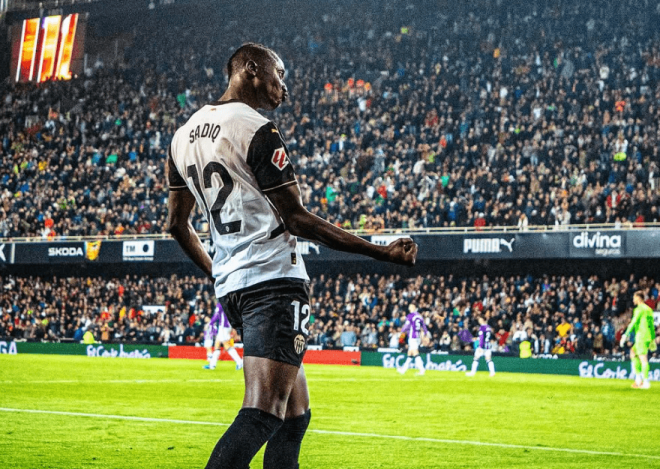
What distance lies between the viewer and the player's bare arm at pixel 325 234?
14.4 feet

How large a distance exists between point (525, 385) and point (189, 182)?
19203 mm

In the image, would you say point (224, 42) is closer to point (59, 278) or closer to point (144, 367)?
point (59, 278)

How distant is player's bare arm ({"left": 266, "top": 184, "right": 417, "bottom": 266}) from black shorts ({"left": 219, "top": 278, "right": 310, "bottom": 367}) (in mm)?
277

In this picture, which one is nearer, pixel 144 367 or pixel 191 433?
pixel 191 433

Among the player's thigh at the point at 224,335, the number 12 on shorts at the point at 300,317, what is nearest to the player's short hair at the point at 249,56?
the number 12 on shorts at the point at 300,317

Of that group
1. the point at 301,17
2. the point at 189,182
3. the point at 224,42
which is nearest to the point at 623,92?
the point at 301,17

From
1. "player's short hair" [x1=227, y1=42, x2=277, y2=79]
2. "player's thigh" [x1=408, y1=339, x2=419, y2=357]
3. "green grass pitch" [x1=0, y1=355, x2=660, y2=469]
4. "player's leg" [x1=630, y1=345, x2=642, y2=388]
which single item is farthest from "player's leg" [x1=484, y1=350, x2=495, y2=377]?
"player's short hair" [x1=227, y1=42, x2=277, y2=79]

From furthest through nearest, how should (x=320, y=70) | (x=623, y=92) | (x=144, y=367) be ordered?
(x=320, y=70) → (x=623, y=92) → (x=144, y=367)

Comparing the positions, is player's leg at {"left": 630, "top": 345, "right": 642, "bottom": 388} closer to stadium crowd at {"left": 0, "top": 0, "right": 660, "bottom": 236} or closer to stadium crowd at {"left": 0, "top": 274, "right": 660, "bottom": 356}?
stadium crowd at {"left": 0, "top": 274, "right": 660, "bottom": 356}

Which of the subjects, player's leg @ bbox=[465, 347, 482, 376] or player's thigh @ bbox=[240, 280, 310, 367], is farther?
player's leg @ bbox=[465, 347, 482, 376]

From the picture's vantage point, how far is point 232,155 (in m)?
4.59

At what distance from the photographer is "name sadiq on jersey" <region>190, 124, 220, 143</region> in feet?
15.2

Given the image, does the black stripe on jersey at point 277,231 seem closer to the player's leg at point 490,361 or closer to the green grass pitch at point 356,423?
the green grass pitch at point 356,423

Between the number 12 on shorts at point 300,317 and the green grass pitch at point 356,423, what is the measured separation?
4195 mm
